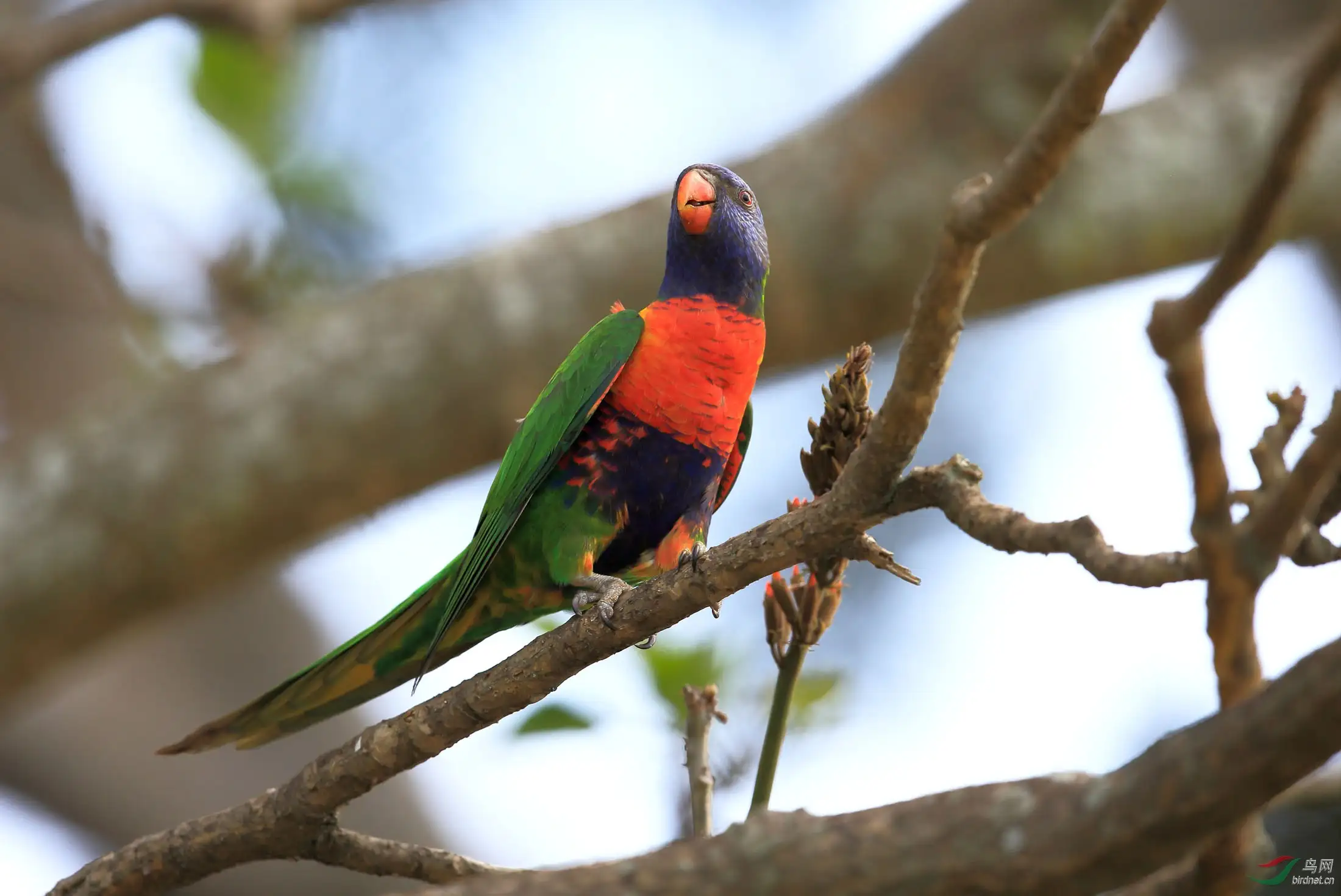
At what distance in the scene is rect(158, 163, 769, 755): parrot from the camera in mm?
2584

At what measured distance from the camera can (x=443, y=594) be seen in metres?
2.65

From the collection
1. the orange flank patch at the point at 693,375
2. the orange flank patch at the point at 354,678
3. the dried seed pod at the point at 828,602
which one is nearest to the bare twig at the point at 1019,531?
the dried seed pod at the point at 828,602

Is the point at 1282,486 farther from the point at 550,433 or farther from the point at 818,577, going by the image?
the point at 550,433

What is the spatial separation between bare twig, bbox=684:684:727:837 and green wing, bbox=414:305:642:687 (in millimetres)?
585

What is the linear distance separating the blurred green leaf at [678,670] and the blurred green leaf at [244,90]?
311cm

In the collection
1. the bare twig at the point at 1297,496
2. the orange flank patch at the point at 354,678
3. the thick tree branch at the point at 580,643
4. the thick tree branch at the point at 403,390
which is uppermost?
the thick tree branch at the point at 403,390

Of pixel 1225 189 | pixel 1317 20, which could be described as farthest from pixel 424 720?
pixel 1317 20

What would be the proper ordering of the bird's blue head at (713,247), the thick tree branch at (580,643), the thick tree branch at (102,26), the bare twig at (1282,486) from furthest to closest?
the thick tree branch at (102,26) → the bird's blue head at (713,247) → the thick tree branch at (580,643) → the bare twig at (1282,486)

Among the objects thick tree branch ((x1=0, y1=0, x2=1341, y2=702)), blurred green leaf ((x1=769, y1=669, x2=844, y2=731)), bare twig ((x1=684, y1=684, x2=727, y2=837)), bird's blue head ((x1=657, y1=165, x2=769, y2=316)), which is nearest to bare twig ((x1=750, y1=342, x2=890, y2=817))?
bare twig ((x1=684, y1=684, x2=727, y2=837))

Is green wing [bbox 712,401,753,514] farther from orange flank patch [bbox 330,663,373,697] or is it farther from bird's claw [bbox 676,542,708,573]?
orange flank patch [bbox 330,663,373,697]

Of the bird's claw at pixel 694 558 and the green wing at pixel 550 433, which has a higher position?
the green wing at pixel 550 433

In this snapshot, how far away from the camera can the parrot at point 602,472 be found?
2.58 metres

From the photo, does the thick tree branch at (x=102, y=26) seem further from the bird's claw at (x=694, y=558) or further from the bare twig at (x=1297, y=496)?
the bare twig at (x=1297, y=496)

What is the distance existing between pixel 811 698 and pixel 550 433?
0.85 metres
